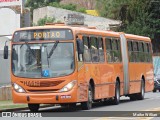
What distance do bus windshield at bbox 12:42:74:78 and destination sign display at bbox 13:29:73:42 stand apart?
255mm

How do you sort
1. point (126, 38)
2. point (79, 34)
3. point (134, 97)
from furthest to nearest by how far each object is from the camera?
point (134, 97)
point (126, 38)
point (79, 34)

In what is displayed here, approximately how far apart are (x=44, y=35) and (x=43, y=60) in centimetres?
102

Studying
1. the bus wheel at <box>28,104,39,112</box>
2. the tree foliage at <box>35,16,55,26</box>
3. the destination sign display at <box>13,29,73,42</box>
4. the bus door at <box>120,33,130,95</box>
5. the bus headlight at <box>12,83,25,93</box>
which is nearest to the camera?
the bus headlight at <box>12,83,25,93</box>

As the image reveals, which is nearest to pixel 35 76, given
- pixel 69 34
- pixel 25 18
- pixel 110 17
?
pixel 69 34

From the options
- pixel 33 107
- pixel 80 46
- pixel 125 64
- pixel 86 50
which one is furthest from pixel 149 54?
pixel 80 46

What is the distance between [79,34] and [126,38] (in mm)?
7417

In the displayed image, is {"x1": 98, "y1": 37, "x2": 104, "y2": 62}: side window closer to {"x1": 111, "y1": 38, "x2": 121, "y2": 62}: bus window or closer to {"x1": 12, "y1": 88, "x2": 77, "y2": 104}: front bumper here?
{"x1": 111, "y1": 38, "x2": 121, "y2": 62}: bus window

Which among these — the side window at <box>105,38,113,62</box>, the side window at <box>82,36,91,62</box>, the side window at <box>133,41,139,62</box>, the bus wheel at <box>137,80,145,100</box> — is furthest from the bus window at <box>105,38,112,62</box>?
the bus wheel at <box>137,80,145,100</box>

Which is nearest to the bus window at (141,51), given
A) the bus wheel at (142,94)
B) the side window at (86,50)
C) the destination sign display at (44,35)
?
the bus wheel at (142,94)

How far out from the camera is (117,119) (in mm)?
17719

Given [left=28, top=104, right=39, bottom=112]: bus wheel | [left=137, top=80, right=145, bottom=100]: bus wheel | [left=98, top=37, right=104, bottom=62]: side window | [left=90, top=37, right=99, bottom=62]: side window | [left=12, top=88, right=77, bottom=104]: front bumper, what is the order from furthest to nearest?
[left=137, top=80, right=145, bottom=100]: bus wheel < [left=98, top=37, right=104, bottom=62]: side window < [left=90, top=37, right=99, bottom=62]: side window < [left=28, top=104, right=39, bottom=112]: bus wheel < [left=12, top=88, right=77, bottom=104]: front bumper

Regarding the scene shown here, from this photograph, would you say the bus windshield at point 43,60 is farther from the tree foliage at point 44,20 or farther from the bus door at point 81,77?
the tree foliage at point 44,20

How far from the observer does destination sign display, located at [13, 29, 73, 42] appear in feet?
72.7

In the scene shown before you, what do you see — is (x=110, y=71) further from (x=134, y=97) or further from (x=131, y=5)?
(x=131, y=5)
